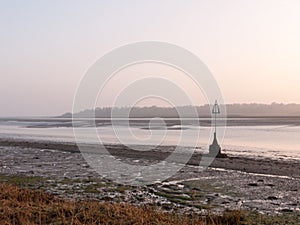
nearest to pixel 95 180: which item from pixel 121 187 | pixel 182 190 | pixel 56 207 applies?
pixel 121 187

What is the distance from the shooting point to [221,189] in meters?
16.9

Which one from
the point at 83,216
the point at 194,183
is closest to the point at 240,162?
the point at 194,183

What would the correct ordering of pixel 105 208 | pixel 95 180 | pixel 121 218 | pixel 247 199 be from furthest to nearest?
pixel 95 180
pixel 247 199
pixel 105 208
pixel 121 218

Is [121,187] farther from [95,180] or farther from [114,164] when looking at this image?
[114,164]

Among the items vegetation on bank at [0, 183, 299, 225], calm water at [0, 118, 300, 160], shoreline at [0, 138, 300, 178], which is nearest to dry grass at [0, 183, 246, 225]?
vegetation on bank at [0, 183, 299, 225]

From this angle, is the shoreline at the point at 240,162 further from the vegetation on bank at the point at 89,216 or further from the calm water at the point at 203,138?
the vegetation on bank at the point at 89,216

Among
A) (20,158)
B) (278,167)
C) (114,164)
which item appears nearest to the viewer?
(278,167)

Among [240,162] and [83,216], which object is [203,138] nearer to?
[240,162]

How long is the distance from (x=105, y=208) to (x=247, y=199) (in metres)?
6.47

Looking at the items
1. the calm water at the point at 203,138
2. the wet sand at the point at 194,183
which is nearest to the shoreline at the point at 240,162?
the wet sand at the point at 194,183

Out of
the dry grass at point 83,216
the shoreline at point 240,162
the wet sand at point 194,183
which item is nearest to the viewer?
the dry grass at point 83,216

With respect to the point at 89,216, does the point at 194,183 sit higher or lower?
lower

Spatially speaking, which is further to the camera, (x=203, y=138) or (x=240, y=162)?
(x=203, y=138)

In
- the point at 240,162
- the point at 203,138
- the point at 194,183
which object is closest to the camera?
the point at 194,183
